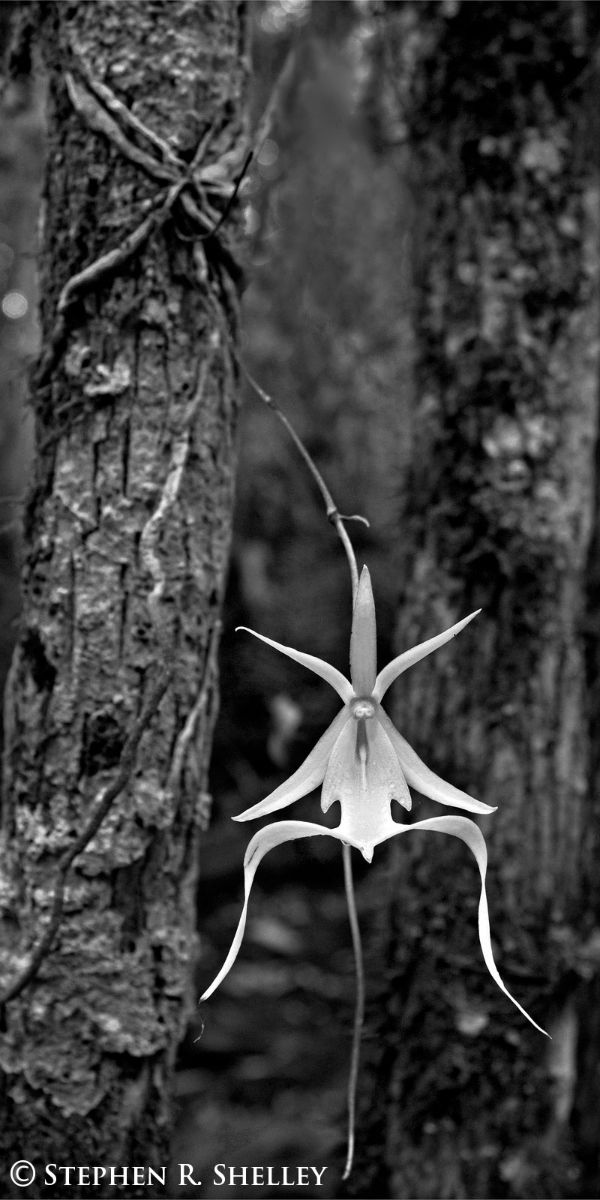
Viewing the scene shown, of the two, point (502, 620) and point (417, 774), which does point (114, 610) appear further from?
point (502, 620)

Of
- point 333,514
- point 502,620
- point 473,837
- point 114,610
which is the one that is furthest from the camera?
point 502,620

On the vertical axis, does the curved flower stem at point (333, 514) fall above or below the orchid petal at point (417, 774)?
above

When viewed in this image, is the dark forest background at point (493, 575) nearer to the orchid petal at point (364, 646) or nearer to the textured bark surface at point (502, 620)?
the textured bark surface at point (502, 620)

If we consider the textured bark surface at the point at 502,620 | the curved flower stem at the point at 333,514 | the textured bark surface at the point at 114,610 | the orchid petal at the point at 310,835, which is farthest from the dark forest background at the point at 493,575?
the orchid petal at the point at 310,835

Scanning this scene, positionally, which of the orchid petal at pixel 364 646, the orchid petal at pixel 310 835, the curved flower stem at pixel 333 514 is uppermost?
the curved flower stem at pixel 333 514

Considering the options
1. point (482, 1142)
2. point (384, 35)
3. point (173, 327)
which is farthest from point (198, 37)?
point (482, 1142)

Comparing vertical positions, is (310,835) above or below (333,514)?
Result: below

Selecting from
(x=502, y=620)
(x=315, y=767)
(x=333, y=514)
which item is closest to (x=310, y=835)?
(x=315, y=767)
